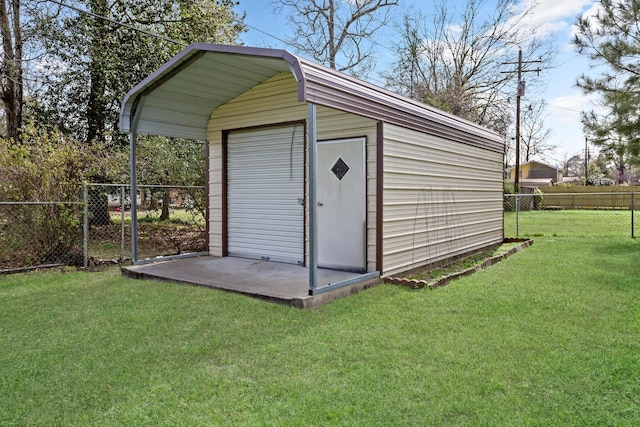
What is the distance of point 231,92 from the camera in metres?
6.21

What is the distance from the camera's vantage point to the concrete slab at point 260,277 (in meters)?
4.32

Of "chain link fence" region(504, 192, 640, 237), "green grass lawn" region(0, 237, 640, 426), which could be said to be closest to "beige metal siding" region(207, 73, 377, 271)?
"green grass lawn" region(0, 237, 640, 426)

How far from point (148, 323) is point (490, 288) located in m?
3.75

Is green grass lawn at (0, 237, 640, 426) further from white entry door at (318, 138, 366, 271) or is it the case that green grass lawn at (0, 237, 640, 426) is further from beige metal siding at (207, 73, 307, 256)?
beige metal siding at (207, 73, 307, 256)

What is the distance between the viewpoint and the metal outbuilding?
16.5 feet

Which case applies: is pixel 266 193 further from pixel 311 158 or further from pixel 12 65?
pixel 12 65

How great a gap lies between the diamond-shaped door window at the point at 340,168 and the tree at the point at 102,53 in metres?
6.30

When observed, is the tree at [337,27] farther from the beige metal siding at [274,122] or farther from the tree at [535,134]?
the tree at [535,134]

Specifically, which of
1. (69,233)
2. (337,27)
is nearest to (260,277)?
(69,233)

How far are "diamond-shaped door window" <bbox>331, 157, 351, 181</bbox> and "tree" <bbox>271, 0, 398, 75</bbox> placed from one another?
47.1 ft

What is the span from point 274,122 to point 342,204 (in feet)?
5.33

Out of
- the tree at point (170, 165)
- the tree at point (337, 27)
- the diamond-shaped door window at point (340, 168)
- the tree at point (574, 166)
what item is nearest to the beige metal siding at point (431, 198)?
the diamond-shaped door window at point (340, 168)

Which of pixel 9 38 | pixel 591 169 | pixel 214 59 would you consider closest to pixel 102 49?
pixel 9 38

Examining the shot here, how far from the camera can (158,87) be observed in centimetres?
543
